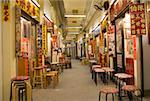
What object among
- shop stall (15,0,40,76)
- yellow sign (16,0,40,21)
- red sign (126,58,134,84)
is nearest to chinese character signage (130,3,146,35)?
red sign (126,58,134,84)

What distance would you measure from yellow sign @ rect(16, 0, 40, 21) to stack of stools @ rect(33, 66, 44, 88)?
1869 mm

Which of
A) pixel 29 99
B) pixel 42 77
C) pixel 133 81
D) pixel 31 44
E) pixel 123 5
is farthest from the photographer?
pixel 31 44

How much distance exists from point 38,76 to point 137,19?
13.2 ft

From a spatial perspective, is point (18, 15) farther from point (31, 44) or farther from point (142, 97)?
point (142, 97)

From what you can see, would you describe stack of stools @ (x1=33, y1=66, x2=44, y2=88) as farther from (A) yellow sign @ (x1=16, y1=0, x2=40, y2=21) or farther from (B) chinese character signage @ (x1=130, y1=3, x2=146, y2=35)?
(B) chinese character signage @ (x1=130, y1=3, x2=146, y2=35)

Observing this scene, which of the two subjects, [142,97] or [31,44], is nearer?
[142,97]

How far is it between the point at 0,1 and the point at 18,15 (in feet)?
2.28


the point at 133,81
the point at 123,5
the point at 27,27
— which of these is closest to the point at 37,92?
the point at 27,27

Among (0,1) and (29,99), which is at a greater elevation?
(0,1)

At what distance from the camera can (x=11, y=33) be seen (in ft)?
19.1

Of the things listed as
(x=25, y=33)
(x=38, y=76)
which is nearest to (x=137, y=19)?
(x=25, y=33)

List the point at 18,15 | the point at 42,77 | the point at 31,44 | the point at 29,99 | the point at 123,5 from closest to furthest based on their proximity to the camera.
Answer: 1. the point at 29,99
2. the point at 18,15
3. the point at 123,5
4. the point at 42,77
5. the point at 31,44

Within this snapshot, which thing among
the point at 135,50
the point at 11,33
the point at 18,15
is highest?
the point at 18,15

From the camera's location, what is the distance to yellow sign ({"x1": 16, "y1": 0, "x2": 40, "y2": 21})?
22.7 feet
